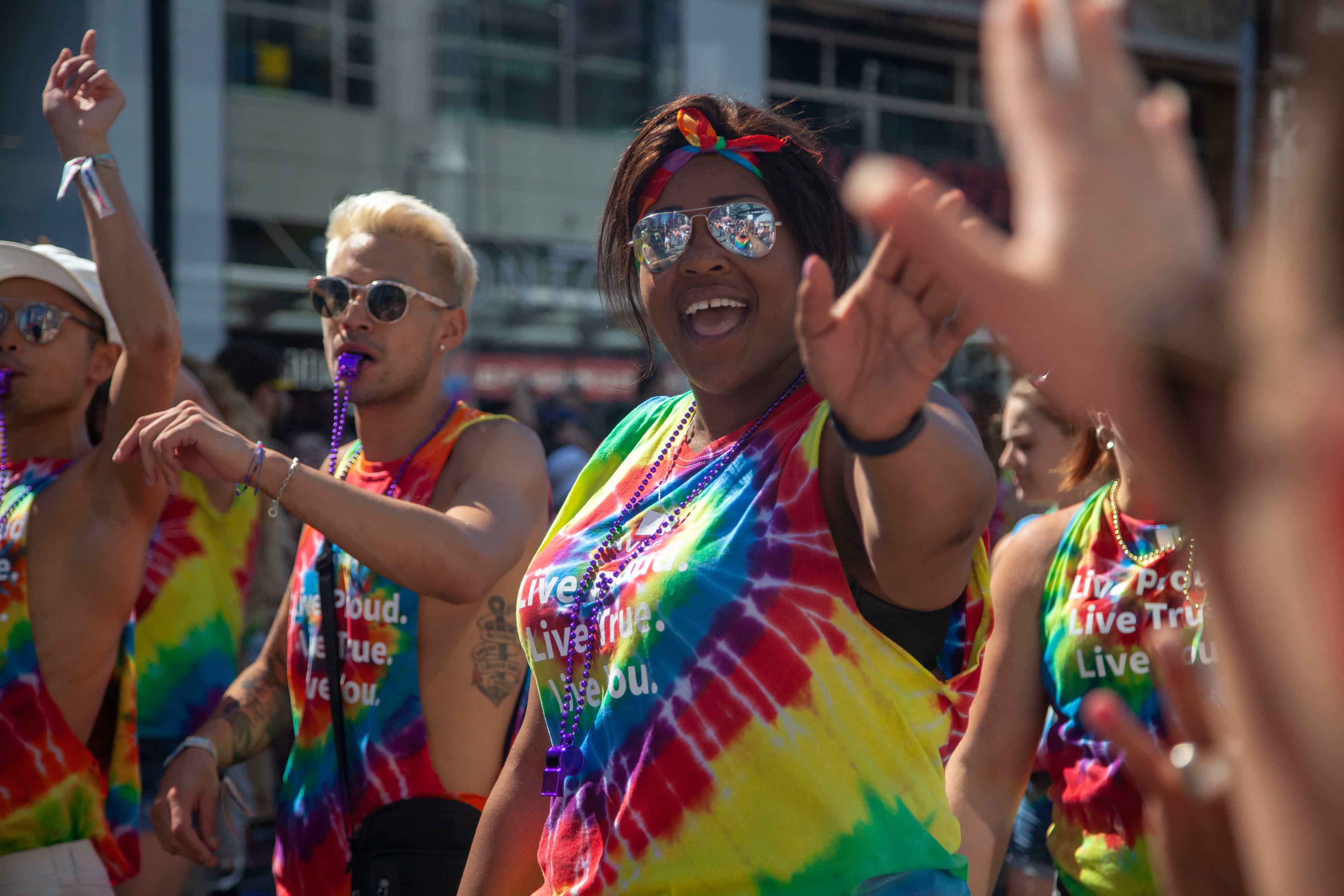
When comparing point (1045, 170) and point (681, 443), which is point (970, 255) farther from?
point (681, 443)

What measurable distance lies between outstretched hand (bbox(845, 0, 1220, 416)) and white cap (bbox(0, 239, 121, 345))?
2914 mm

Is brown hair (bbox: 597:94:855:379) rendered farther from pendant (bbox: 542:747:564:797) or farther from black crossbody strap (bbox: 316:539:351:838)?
black crossbody strap (bbox: 316:539:351:838)

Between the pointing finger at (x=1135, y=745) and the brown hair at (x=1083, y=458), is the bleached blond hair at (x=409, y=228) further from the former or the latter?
the pointing finger at (x=1135, y=745)

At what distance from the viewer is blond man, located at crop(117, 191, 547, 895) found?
247 centimetres

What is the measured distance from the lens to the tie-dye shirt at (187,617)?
407 cm

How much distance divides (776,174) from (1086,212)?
144 centimetres

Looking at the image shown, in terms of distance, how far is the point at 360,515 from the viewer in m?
2.45

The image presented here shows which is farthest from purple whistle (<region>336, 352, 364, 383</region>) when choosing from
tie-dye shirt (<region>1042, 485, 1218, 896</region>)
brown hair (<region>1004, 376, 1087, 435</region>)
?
brown hair (<region>1004, 376, 1087, 435</region>)

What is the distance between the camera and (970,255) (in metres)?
0.80

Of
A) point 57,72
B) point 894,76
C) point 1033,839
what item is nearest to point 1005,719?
point 1033,839

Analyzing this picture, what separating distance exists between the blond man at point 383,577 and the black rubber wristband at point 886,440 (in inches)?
55.3

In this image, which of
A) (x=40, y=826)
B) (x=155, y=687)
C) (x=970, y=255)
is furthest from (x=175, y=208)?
(x=970, y=255)

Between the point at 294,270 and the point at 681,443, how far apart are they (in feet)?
37.5

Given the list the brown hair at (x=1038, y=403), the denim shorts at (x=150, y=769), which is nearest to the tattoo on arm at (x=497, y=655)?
the denim shorts at (x=150, y=769)
